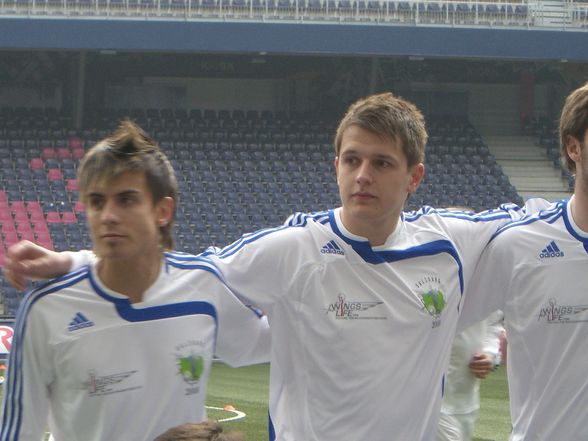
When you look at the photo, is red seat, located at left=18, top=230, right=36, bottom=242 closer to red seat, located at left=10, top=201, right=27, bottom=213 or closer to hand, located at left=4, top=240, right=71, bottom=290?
red seat, located at left=10, top=201, right=27, bottom=213

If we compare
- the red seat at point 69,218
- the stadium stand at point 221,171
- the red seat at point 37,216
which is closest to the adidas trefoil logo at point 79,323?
the stadium stand at point 221,171

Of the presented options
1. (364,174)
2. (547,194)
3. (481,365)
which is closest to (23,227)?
(547,194)

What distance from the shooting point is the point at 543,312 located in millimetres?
4004

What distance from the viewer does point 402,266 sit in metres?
3.99

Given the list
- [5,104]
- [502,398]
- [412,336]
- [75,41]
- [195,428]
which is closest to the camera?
[195,428]

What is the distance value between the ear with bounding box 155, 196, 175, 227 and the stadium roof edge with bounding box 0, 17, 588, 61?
83.7 feet

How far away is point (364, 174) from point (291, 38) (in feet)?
84.6

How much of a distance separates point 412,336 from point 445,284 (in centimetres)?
22

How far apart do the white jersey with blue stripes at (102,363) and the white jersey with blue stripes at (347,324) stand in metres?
0.35

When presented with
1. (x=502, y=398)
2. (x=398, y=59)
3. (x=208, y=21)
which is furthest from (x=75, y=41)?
(x=502, y=398)

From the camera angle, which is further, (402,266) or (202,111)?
(202,111)

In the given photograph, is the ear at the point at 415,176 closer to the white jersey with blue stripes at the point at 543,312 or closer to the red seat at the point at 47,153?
the white jersey with blue stripes at the point at 543,312

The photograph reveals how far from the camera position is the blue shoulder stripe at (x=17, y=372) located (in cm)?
339

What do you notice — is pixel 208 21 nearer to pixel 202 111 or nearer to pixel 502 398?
pixel 202 111
